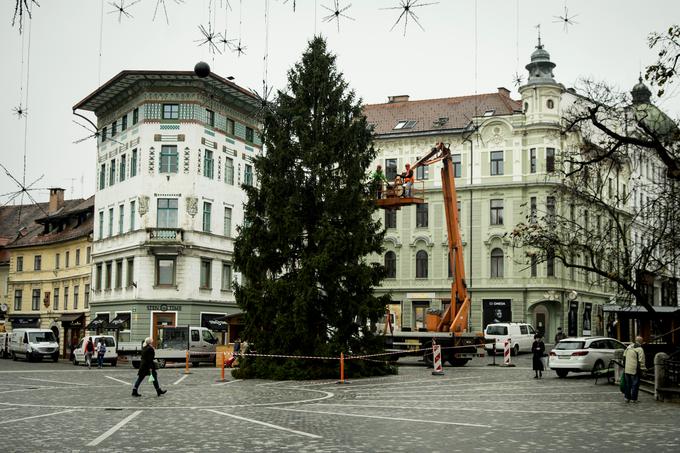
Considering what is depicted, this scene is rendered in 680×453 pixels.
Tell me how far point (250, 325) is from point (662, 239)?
15270mm

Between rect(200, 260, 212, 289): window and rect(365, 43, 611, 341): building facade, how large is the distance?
48.4ft

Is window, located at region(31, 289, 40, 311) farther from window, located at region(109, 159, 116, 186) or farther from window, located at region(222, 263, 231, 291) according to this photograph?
window, located at region(222, 263, 231, 291)

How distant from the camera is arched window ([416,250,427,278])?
66.9 m

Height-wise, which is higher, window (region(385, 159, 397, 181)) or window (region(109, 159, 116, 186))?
window (region(385, 159, 397, 181))

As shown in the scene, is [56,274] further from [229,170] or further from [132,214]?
[229,170]

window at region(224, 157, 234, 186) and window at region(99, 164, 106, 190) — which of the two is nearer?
window at region(224, 157, 234, 186)

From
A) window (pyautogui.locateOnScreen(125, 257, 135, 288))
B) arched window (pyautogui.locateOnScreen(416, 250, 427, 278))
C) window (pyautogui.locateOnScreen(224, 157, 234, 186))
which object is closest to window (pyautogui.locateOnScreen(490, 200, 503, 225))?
arched window (pyautogui.locateOnScreen(416, 250, 427, 278))

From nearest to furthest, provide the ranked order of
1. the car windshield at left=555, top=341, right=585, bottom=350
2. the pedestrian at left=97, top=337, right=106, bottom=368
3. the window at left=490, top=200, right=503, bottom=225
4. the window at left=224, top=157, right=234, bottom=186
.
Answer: the car windshield at left=555, top=341, right=585, bottom=350
the pedestrian at left=97, top=337, right=106, bottom=368
the window at left=224, top=157, right=234, bottom=186
the window at left=490, top=200, right=503, bottom=225

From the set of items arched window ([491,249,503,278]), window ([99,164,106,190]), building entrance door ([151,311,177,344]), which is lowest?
building entrance door ([151,311,177,344])

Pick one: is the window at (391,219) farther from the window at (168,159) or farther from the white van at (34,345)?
the white van at (34,345)

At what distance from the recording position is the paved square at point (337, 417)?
43.7 ft

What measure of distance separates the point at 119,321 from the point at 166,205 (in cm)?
795

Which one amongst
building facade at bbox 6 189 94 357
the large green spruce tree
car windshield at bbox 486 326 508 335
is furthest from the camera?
building facade at bbox 6 189 94 357

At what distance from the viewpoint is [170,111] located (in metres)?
54.0
